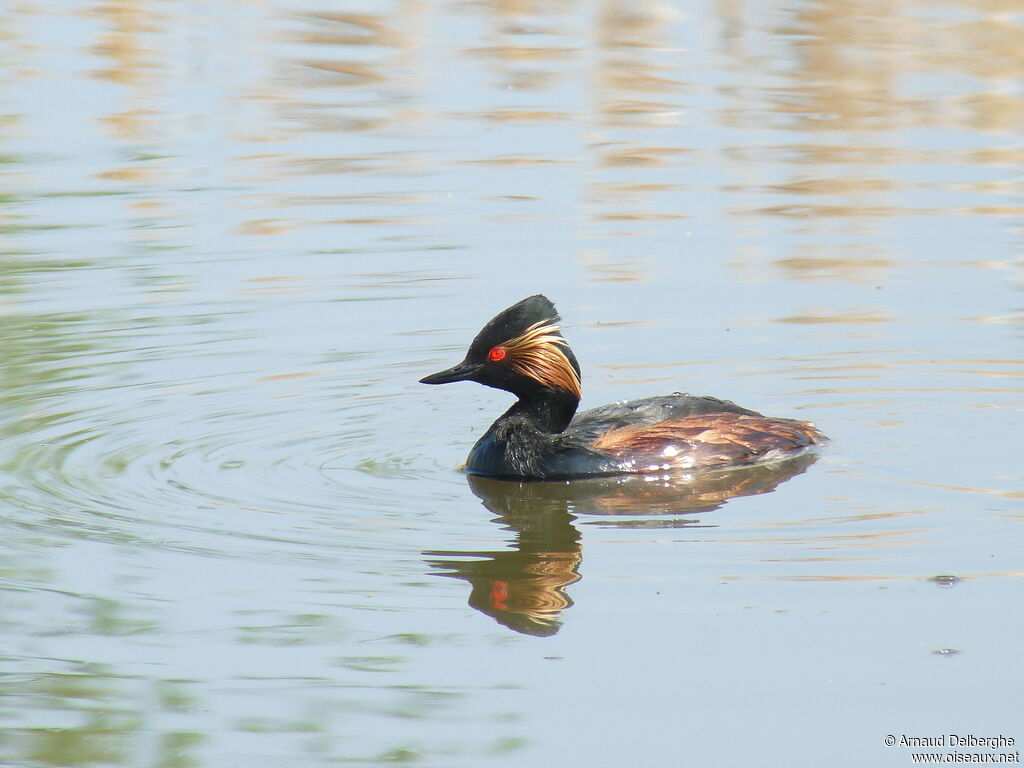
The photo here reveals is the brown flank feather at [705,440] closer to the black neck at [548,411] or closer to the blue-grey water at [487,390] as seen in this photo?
the blue-grey water at [487,390]

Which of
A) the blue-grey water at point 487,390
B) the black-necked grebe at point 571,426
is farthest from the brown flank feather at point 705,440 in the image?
the blue-grey water at point 487,390

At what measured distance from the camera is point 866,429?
9461 mm

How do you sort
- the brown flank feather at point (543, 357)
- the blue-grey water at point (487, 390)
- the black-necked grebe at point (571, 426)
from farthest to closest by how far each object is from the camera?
the brown flank feather at point (543, 357)
the black-necked grebe at point (571, 426)
the blue-grey water at point (487, 390)

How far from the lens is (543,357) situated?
9055 mm

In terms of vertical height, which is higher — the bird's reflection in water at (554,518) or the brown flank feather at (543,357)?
the brown flank feather at (543,357)

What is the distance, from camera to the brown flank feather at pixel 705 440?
8.92m

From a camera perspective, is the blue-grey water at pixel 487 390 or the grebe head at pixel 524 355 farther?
the grebe head at pixel 524 355

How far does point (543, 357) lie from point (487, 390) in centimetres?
188

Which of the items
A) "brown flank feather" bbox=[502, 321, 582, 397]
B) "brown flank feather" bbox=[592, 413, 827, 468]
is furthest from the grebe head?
"brown flank feather" bbox=[592, 413, 827, 468]

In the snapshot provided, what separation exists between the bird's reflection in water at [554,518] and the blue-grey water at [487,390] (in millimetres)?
28

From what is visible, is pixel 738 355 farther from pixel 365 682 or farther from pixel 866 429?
pixel 365 682

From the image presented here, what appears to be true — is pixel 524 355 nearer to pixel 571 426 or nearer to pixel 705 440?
pixel 571 426

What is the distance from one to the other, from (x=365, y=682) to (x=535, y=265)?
683 cm

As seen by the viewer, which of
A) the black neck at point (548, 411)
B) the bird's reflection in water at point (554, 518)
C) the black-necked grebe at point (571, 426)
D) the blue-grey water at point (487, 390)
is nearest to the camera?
the blue-grey water at point (487, 390)
